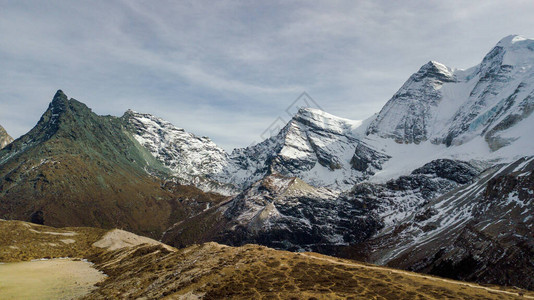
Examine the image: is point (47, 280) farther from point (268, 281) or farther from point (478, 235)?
point (478, 235)

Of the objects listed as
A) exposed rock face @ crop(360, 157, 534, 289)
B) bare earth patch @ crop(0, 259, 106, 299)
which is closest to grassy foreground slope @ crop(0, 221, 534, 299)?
bare earth patch @ crop(0, 259, 106, 299)

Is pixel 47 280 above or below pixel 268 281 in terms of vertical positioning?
below

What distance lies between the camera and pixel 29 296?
2008 inches

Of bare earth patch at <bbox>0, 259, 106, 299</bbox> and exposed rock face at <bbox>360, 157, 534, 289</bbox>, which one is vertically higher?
bare earth patch at <bbox>0, 259, 106, 299</bbox>

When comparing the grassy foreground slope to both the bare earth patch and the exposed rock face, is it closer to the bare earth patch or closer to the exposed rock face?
the bare earth patch

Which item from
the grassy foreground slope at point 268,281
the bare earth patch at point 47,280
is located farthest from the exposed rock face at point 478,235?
the bare earth patch at point 47,280

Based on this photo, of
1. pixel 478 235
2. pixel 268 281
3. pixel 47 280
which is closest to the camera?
pixel 268 281

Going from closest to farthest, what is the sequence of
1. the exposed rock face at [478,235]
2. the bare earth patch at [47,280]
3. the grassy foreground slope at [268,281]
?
1. the grassy foreground slope at [268,281]
2. the bare earth patch at [47,280]
3. the exposed rock face at [478,235]

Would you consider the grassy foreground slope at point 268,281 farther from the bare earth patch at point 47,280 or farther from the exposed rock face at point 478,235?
the exposed rock face at point 478,235

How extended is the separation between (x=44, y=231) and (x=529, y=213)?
183069 mm

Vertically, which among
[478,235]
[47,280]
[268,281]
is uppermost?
[268,281]

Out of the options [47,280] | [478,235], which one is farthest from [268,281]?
[478,235]

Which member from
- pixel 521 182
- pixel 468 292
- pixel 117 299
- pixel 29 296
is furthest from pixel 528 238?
pixel 29 296

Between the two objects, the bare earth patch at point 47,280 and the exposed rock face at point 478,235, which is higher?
the bare earth patch at point 47,280
